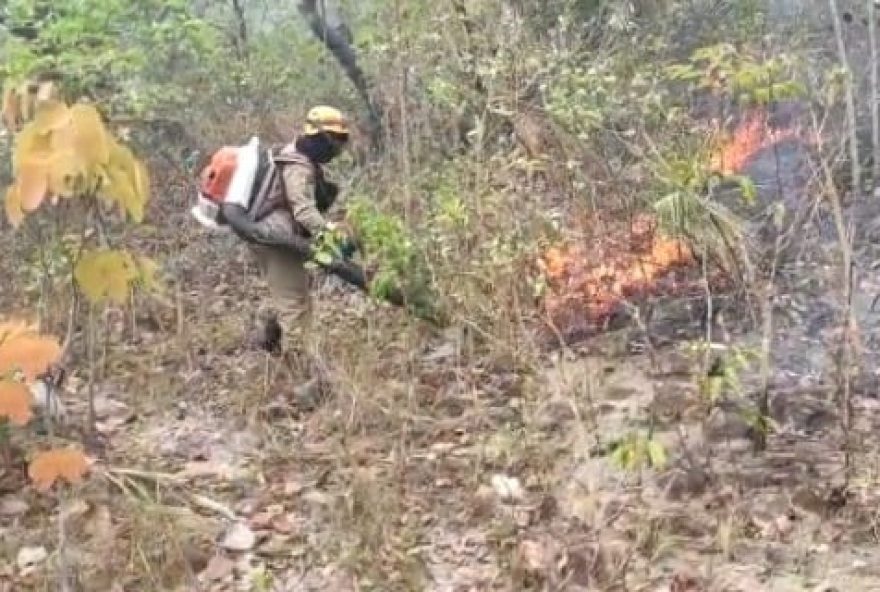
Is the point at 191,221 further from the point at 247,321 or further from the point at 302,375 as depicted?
the point at 302,375

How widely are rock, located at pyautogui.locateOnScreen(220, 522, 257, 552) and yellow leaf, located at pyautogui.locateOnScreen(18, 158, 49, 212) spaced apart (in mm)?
2830

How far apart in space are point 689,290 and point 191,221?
4478 mm

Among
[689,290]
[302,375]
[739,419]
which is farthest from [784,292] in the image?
[302,375]

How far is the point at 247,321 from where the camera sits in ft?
27.0

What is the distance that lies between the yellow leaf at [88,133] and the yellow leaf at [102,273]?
364 mm

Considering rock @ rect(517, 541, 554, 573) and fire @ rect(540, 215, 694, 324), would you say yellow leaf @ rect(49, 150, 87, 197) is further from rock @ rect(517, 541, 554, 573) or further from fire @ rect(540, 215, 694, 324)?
fire @ rect(540, 215, 694, 324)

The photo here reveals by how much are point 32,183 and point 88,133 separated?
16 cm

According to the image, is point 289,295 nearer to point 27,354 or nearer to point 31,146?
point 27,354

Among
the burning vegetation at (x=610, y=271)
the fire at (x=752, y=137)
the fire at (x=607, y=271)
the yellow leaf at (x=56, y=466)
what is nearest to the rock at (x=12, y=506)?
the yellow leaf at (x=56, y=466)

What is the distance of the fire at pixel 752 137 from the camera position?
30.3 feet

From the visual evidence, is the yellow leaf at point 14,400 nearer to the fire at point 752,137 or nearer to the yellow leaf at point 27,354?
the yellow leaf at point 27,354

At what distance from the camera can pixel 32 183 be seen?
2.72 m

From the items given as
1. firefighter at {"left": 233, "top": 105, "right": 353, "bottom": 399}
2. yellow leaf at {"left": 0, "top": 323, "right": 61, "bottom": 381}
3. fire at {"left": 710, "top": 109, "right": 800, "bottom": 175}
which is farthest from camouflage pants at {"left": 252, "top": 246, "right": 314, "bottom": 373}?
yellow leaf at {"left": 0, "top": 323, "right": 61, "bottom": 381}

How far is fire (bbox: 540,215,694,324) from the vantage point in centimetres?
710
